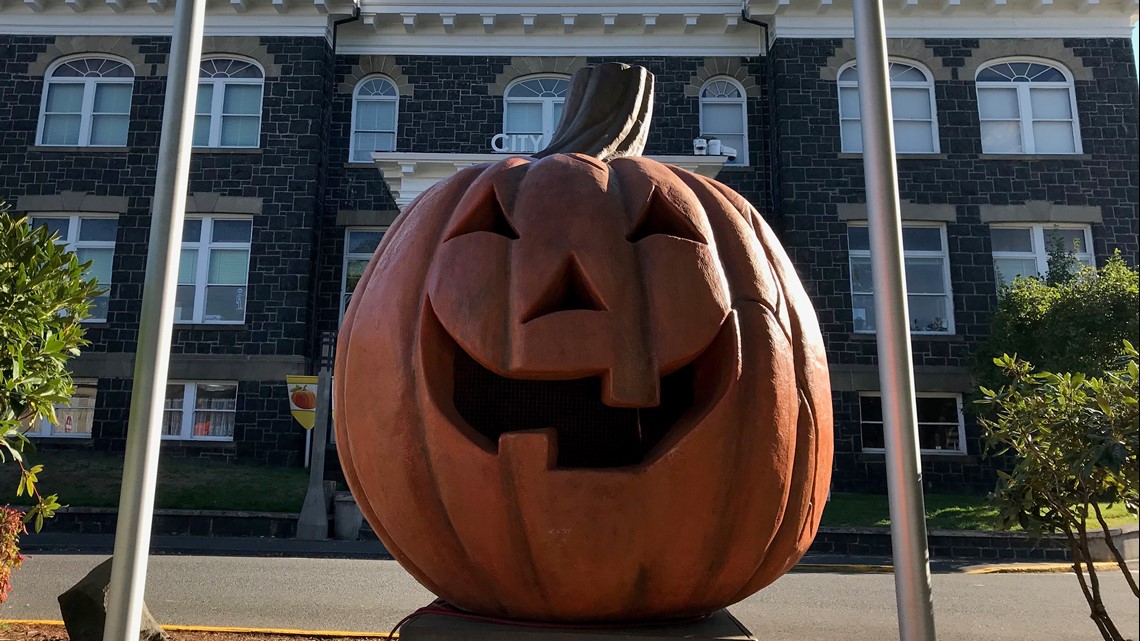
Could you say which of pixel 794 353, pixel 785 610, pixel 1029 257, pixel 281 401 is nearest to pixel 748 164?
pixel 1029 257

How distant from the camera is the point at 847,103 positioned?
55.7 ft

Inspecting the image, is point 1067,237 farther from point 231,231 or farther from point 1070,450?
point 231,231

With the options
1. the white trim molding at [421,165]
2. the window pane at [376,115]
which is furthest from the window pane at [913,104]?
the window pane at [376,115]

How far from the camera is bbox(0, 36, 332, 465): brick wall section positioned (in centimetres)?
1614

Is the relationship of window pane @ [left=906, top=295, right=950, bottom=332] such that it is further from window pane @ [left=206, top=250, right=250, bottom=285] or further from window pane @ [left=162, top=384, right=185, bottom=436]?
window pane @ [left=162, top=384, right=185, bottom=436]

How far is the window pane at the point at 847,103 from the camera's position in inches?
666

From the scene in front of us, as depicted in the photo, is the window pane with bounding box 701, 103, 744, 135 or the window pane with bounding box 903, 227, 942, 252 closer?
the window pane with bounding box 903, 227, 942, 252

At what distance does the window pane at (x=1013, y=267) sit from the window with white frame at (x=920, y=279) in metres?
1.09

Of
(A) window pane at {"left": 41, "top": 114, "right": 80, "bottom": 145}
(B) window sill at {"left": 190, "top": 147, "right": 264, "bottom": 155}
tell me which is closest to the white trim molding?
(B) window sill at {"left": 190, "top": 147, "right": 264, "bottom": 155}

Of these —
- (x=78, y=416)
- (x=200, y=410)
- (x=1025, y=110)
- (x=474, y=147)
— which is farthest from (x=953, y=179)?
(x=78, y=416)

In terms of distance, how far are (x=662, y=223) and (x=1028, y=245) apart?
16.4 m

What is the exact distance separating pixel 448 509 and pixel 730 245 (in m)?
1.36

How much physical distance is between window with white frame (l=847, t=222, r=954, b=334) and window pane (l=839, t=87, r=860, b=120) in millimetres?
2306

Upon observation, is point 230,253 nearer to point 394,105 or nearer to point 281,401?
point 281,401
